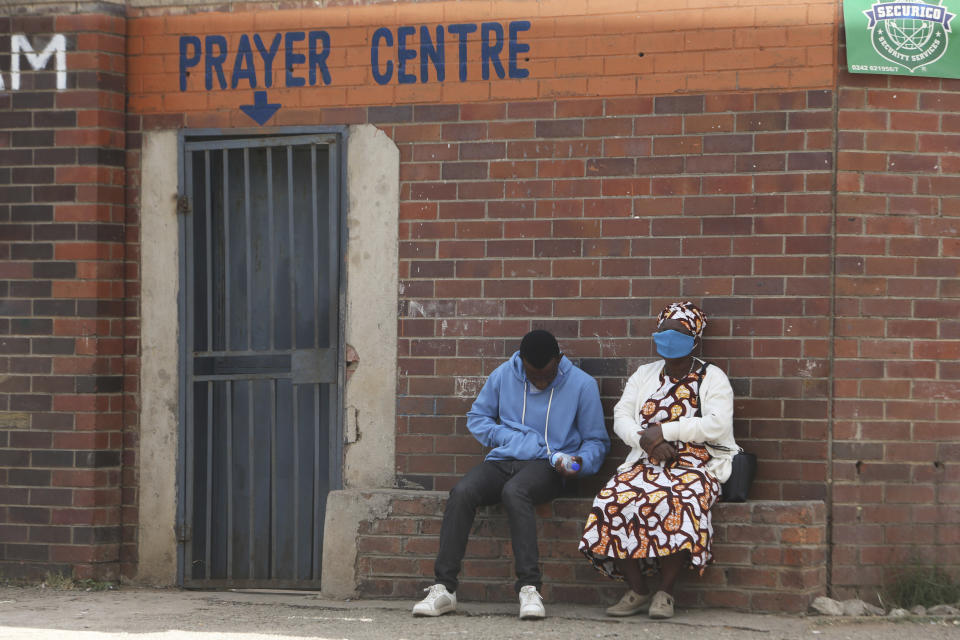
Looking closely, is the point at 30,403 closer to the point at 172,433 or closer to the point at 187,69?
the point at 172,433

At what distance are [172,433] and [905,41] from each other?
4.34 m

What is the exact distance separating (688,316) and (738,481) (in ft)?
2.68

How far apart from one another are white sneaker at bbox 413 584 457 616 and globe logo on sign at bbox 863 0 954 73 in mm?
3344

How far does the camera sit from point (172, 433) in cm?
655

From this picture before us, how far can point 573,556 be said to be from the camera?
5.78 metres

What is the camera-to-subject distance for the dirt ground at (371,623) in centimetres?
518

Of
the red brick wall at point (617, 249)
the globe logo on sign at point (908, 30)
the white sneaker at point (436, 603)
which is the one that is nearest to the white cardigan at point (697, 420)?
the red brick wall at point (617, 249)

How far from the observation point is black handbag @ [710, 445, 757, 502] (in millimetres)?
5602

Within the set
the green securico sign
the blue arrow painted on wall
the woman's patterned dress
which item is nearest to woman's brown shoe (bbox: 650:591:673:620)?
the woman's patterned dress

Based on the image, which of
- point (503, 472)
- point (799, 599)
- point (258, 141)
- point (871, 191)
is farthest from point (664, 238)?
point (258, 141)

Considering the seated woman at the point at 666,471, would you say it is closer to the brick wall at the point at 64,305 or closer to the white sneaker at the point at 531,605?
the white sneaker at the point at 531,605

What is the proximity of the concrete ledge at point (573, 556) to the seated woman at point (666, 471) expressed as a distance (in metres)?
0.18

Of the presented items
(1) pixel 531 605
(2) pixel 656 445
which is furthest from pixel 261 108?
(1) pixel 531 605

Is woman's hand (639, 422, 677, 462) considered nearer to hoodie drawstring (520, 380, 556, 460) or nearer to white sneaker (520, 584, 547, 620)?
hoodie drawstring (520, 380, 556, 460)
